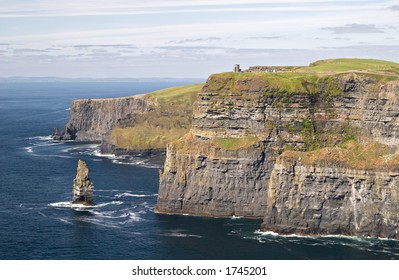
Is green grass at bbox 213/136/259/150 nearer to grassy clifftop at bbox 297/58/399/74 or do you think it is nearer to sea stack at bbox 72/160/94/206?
grassy clifftop at bbox 297/58/399/74

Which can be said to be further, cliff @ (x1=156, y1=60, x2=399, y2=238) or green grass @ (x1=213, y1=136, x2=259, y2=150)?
green grass @ (x1=213, y1=136, x2=259, y2=150)

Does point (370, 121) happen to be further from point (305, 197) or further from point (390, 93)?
point (305, 197)

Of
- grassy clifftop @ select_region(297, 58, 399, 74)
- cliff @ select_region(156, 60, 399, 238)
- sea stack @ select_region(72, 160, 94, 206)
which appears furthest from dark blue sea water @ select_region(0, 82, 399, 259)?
grassy clifftop @ select_region(297, 58, 399, 74)

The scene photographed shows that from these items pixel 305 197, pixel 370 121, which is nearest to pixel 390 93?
pixel 370 121

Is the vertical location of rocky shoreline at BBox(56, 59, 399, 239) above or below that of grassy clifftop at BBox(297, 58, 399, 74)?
below

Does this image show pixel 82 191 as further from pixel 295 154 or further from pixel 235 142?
pixel 295 154

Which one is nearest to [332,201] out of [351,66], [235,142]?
[235,142]

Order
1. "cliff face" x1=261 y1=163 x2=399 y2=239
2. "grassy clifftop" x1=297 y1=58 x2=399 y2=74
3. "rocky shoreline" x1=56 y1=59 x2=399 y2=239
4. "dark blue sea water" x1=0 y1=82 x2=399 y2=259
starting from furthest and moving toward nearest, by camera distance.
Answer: "grassy clifftop" x1=297 y1=58 x2=399 y2=74
"rocky shoreline" x1=56 y1=59 x2=399 y2=239
"cliff face" x1=261 y1=163 x2=399 y2=239
"dark blue sea water" x1=0 y1=82 x2=399 y2=259

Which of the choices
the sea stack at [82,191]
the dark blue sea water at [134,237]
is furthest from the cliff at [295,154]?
the sea stack at [82,191]
